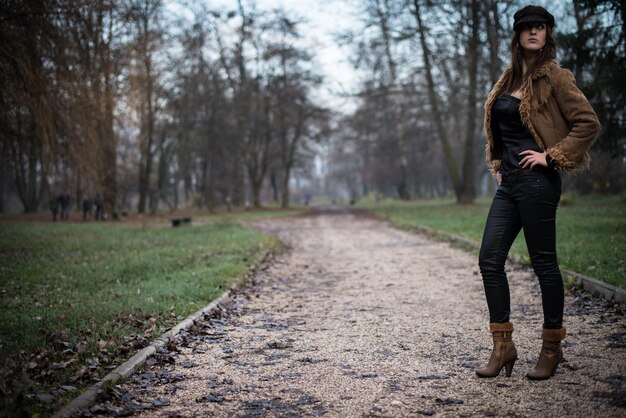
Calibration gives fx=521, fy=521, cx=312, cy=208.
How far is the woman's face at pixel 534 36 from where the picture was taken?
3520 millimetres

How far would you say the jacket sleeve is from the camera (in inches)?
133

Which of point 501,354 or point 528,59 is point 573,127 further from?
point 501,354

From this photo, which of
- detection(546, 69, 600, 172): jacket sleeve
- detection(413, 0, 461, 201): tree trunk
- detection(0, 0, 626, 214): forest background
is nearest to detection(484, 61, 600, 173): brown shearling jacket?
detection(546, 69, 600, 172): jacket sleeve

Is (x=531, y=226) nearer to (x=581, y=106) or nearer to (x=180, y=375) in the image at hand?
(x=581, y=106)

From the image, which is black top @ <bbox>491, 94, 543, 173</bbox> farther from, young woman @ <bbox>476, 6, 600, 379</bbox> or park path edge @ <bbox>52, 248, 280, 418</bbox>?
park path edge @ <bbox>52, 248, 280, 418</bbox>

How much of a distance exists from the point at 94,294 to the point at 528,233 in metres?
5.76

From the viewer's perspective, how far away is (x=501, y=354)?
143 inches

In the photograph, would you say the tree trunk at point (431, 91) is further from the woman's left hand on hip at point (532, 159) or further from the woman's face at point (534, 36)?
the woman's left hand on hip at point (532, 159)

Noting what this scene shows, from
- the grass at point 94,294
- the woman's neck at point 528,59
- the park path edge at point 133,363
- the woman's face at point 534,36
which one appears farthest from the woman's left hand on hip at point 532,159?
the grass at point 94,294

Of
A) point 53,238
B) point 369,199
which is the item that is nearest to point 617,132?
point 53,238

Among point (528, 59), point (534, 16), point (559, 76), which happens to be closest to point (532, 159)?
point (559, 76)

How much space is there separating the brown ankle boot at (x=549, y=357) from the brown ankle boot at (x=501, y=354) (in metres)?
0.15

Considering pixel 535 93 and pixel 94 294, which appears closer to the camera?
pixel 535 93

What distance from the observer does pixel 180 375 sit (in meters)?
4.02
